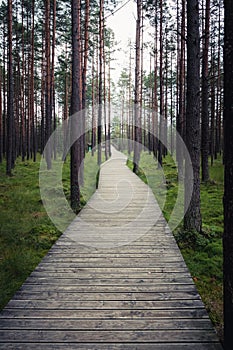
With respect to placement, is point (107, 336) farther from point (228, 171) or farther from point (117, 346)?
point (228, 171)

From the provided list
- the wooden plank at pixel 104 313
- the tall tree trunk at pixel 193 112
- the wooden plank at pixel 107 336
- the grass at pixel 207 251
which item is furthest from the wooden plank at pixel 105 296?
the tall tree trunk at pixel 193 112

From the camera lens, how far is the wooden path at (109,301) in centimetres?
289

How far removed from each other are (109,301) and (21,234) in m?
3.98

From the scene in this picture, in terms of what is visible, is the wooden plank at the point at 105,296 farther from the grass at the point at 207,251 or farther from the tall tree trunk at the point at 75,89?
the tall tree trunk at the point at 75,89

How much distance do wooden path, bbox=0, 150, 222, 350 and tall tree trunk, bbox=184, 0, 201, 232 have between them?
77 cm

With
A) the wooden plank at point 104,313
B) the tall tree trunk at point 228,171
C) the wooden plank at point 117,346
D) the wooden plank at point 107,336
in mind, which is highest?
the tall tree trunk at point 228,171

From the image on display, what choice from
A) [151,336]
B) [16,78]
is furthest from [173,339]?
[16,78]

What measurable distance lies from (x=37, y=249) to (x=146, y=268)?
8.42 feet

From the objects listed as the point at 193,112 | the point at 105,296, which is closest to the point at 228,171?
the point at 105,296

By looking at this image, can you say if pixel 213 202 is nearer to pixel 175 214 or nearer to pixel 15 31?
pixel 175 214

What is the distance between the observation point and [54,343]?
2.82 m

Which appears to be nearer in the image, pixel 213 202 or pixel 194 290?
pixel 194 290

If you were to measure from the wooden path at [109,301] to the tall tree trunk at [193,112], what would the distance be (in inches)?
30.4

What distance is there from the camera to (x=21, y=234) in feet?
22.8
